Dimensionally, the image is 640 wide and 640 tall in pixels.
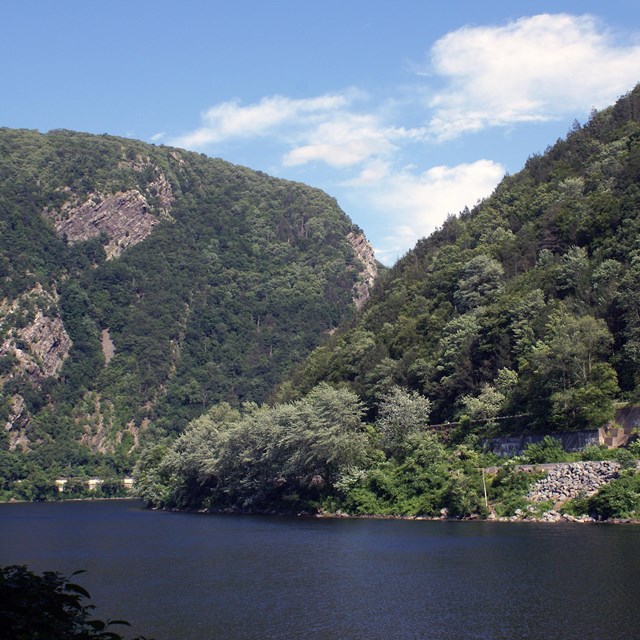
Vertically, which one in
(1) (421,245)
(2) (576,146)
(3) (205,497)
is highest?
(2) (576,146)

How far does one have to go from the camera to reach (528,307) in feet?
279

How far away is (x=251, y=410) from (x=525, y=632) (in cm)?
8447

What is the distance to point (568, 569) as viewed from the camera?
39.5 m

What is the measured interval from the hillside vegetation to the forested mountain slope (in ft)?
0.67

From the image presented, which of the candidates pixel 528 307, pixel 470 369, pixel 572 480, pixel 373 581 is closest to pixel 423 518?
pixel 572 480

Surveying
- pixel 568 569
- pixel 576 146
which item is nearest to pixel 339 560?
pixel 568 569

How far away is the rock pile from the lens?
58969 mm

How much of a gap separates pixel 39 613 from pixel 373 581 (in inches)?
1107

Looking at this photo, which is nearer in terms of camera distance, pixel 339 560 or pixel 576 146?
pixel 339 560

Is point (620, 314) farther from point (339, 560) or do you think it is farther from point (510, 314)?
point (339, 560)

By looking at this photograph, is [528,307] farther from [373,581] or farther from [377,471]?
[373,581]

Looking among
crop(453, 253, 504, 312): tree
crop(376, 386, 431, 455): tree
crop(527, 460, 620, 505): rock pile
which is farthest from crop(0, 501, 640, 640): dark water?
crop(453, 253, 504, 312): tree

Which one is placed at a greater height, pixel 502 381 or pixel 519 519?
pixel 502 381

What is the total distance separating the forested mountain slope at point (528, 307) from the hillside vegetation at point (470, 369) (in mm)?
203
